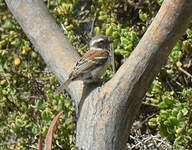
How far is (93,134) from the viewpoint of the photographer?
3078 millimetres

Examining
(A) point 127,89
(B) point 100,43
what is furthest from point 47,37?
(A) point 127,89

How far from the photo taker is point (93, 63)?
396 centimetres

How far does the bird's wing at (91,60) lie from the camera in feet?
12.0

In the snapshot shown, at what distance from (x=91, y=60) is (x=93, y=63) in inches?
1.2

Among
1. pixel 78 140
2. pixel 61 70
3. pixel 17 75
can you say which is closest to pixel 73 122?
pixel 17 75

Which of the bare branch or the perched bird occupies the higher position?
the bare branch

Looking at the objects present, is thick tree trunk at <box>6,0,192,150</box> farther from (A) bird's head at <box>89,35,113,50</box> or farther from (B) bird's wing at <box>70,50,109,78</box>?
(A) bird's head at <box>89,35,113,50</box>

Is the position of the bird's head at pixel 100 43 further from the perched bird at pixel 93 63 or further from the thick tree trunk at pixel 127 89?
the thick tree trunk at pixel 127 89

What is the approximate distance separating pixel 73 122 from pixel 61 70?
148cm

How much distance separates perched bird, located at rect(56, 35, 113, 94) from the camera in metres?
3.52

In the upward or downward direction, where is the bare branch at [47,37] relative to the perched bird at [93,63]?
upward

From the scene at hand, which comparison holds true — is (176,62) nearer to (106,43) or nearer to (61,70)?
(106,43)

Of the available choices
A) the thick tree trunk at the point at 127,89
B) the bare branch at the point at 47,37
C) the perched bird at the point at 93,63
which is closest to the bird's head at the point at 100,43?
the perched bird at the point at 93,63

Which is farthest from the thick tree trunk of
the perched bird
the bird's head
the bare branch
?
the bird's head
